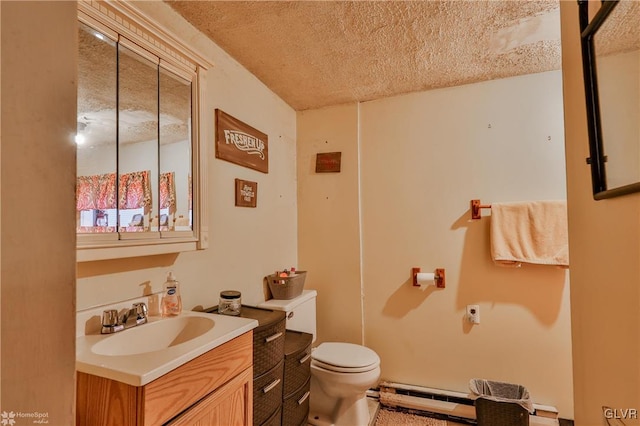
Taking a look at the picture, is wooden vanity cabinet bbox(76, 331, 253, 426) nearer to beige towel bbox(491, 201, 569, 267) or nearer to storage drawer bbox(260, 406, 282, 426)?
storage drawer bbox(260, 406, 282, 426)

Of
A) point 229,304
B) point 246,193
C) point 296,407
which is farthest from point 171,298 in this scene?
point 296,407

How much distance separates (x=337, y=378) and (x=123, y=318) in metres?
1.24

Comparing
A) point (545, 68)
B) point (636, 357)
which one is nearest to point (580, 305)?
point (636, 357)

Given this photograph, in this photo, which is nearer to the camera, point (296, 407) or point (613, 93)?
point (613, 93)

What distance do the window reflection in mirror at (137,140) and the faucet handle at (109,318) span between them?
30 cm

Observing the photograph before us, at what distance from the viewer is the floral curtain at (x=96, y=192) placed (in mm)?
1022

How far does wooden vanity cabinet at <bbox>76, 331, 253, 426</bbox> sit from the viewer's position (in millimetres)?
796

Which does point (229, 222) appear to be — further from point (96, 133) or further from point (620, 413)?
point (620, 413)

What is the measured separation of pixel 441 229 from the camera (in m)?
2.19

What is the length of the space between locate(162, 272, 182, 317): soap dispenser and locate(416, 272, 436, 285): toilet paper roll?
1.59 metres

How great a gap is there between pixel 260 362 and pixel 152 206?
2.71ft

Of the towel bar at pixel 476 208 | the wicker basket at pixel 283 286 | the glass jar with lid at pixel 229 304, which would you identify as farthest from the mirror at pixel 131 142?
the towel bar at pixel 476 208

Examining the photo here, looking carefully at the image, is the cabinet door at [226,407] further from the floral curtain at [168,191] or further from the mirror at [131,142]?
the floral curtain at [168,191]

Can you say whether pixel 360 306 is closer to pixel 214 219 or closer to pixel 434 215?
pixel 434 215
